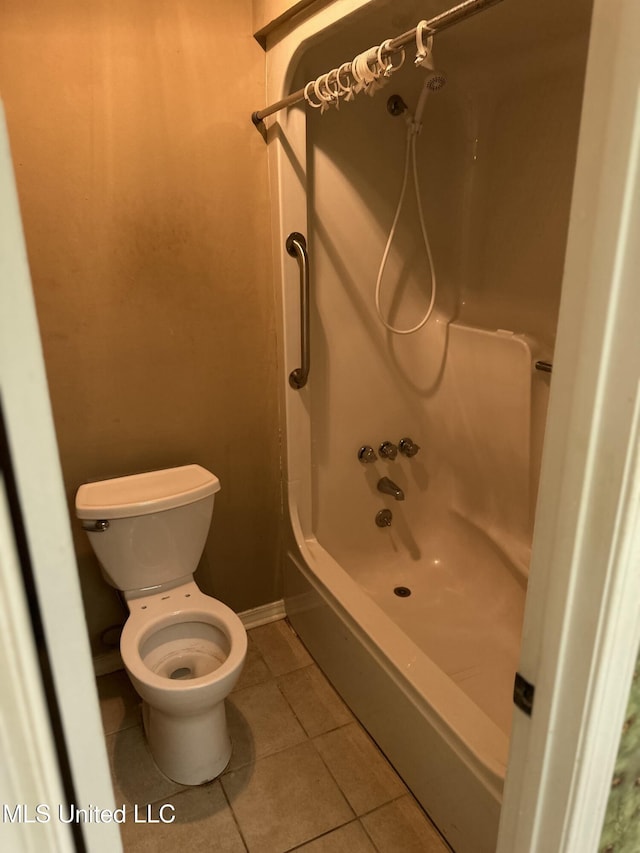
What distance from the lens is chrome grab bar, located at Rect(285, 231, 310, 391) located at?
1.88m

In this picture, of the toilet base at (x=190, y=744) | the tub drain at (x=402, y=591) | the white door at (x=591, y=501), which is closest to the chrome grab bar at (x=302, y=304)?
the tub drain at (x=402, y=591)

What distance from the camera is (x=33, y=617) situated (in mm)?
509

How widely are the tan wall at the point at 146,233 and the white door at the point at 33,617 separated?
4.71 feet

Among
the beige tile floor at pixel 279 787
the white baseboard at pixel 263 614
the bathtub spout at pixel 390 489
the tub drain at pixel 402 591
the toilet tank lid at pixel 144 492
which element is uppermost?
the toilet tank lid at pixel 144 492

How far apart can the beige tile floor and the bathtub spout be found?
75cm

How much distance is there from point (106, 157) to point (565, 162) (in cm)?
143

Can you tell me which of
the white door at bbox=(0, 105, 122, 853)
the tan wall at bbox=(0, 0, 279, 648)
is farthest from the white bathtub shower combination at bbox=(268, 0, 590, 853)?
the white door at bbox=(0, 105, 122, 853)

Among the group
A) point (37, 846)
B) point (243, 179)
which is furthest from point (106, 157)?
point (37, 846)

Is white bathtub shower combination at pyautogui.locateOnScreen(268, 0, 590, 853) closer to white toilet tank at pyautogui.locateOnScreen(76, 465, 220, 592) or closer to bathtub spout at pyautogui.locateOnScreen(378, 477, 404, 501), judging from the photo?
bathtub spout at pyautogui.locateOnScreen(378, 477, 404, 501)

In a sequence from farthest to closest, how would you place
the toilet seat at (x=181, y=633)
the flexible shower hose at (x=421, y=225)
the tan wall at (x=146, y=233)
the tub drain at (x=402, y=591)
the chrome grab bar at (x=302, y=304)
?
the tub drain at (x=402, y=591), the flexible shower hose at (x=421, y=225), the chrome grab bar at (x=302, y=304), the toilet seat at (x=181, y=633), the tan wall at (x=146, y=233)

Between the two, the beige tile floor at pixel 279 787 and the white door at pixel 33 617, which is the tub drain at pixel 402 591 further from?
the white door at pixel 33 617

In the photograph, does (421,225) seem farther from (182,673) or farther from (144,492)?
(182,673)

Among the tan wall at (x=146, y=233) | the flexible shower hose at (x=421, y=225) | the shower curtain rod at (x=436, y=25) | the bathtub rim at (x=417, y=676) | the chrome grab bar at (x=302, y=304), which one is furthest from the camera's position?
the flexible shower hose at (x=421, y=225)

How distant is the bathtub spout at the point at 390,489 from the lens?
231 cm
